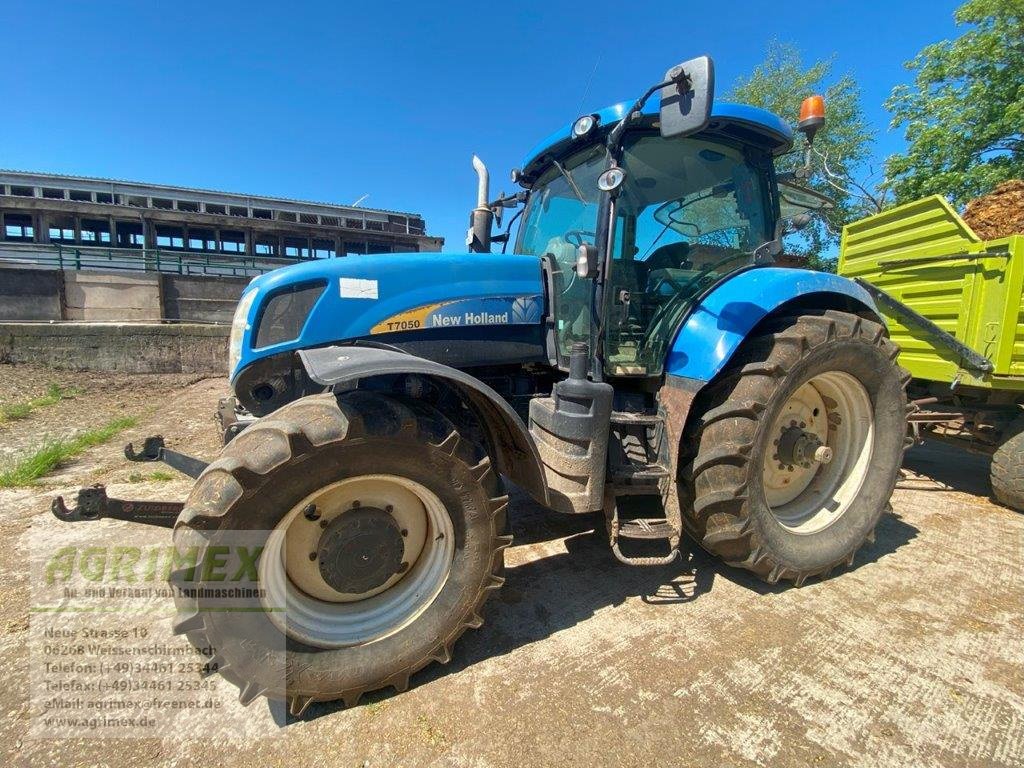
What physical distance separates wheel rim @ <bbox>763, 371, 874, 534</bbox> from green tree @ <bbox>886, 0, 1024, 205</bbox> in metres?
11.3

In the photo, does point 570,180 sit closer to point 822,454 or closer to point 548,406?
point 548,406

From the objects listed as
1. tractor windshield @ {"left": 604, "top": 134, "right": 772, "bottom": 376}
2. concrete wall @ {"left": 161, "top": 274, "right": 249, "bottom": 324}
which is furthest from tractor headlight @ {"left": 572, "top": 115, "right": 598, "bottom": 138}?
concrete wall @ {"left": 161, "top": 274, "right": 249, "bottom": 324}

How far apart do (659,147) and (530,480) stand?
190 cm

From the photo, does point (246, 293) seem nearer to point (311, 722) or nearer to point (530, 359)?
point (530, 359)

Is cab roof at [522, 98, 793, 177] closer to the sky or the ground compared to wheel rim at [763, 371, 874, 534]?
closer to the sky

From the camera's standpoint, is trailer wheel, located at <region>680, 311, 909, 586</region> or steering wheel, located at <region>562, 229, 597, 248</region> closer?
trailer wheel, located at <region>680, 311, 909, 586</region>

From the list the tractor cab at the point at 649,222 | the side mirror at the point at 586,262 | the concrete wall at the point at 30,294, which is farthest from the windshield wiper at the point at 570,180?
the concrete wall at the point at 30,294

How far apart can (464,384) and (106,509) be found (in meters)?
1.35

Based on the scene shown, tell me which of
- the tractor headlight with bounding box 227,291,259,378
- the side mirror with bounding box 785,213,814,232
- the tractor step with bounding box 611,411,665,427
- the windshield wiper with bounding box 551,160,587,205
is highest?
the windshield wiper with bounding box 551,160,587,205

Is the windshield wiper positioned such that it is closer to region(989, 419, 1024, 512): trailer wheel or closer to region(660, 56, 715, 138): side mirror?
region(660, 56, 715, 138): side mirror

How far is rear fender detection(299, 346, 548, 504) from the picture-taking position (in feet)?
5.30

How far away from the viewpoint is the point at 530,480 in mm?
2078

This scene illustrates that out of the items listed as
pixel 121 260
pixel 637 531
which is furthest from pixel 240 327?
pixel 121 260

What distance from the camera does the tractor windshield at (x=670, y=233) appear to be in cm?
252
